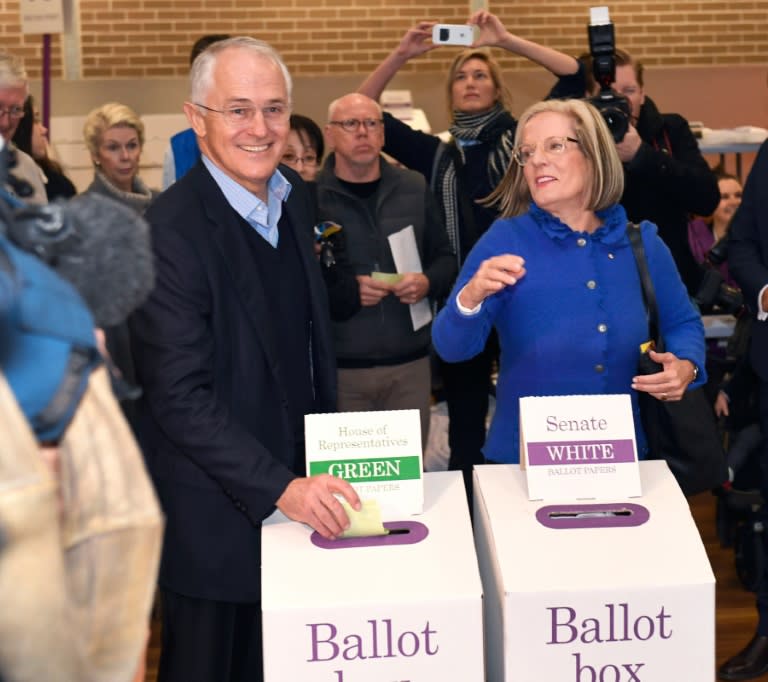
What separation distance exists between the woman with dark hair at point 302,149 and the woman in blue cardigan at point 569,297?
5.57ft

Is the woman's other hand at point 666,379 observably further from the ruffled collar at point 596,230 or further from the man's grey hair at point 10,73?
the man's grey hair at point 10,73

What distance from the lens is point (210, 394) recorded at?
84.0 inches

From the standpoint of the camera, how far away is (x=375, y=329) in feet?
12.6

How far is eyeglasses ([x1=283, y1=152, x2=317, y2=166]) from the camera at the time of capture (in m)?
4.28

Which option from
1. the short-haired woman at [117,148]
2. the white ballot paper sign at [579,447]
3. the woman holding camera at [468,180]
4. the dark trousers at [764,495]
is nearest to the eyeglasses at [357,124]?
the woman holding camera at [468,180]

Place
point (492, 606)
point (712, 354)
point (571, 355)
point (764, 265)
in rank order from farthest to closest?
point (712, 354) < point (764, 265) < point (571, 355) < point (492, 606)

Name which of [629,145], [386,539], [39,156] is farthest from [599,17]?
[39,156]

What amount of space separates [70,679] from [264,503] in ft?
3.99

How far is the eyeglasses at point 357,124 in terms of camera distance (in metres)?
3.94

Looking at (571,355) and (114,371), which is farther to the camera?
(571,355)

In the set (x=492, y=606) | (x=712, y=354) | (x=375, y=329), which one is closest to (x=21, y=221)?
(x=492, y=606)

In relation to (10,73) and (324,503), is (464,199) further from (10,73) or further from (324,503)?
(324,503)

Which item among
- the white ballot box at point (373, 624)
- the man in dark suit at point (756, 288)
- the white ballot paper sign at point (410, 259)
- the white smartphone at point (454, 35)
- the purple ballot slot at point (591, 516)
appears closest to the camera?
the white ballot box at point (373, 624)

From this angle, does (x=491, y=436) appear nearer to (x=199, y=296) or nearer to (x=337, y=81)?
(x=199, y=296)
